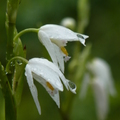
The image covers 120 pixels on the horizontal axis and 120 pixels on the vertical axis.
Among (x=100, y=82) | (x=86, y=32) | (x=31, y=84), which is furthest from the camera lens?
(x=86, y=32)

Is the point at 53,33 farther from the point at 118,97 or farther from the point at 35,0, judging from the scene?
the point at 35,0

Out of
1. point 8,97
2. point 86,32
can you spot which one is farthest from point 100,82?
point 86,32

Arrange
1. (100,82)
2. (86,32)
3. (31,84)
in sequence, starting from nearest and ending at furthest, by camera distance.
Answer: (31,84) < (100,82) < (86,32)

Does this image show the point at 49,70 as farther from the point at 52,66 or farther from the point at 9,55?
the point at 9,55

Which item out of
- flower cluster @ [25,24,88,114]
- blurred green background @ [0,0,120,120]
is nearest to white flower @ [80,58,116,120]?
blurred green background @ [0,0,120,120]

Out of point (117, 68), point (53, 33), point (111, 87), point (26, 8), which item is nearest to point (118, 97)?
point (111, 87)

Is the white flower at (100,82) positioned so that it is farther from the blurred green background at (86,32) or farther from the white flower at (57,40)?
the white flower at (57,40)
